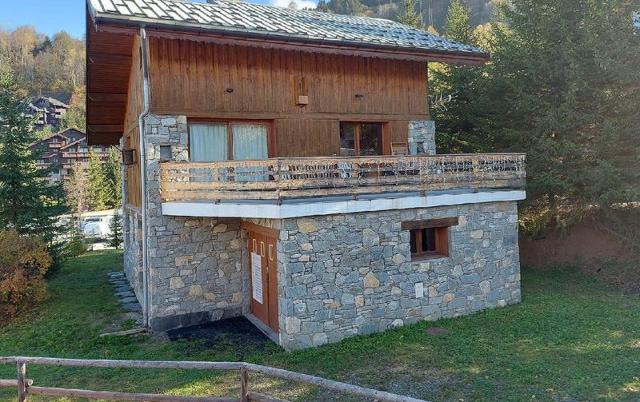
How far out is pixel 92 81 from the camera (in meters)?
14.3

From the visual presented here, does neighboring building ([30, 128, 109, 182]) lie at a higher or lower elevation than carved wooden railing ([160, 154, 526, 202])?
higher

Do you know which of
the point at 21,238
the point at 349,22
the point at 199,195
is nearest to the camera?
the point at 199,195

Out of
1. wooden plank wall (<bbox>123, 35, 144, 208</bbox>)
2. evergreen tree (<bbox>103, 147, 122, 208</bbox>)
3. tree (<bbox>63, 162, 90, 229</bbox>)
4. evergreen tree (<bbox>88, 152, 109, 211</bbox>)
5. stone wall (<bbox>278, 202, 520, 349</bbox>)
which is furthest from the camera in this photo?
evergreen tree (<bbox>103, 147, 122, 208</bbox>)

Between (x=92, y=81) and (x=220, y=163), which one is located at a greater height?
(x=92, y=81)

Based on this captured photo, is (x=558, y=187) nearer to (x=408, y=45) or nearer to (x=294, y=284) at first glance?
(x=408, y=45)

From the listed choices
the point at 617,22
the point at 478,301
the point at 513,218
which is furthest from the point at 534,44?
the point at 478,301

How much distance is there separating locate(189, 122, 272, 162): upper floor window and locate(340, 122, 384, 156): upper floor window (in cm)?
222

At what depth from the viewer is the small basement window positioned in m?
10.6

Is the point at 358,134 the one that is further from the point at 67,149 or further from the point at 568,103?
the point at 67,149

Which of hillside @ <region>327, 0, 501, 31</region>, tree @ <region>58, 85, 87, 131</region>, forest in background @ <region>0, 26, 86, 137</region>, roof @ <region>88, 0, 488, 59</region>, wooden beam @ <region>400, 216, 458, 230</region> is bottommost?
wooden beam @ <region>400, 216, 458, 230</region>

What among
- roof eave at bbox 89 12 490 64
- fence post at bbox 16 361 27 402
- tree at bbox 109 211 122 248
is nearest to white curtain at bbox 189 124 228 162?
roof eave at bbox 89 12 490 64

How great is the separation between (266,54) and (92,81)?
6100 millimetres

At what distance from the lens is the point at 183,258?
10969 mm

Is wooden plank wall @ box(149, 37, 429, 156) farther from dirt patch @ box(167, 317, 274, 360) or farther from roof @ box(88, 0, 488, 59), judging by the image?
dirt patch @ box(167, 317, 274, 360)
